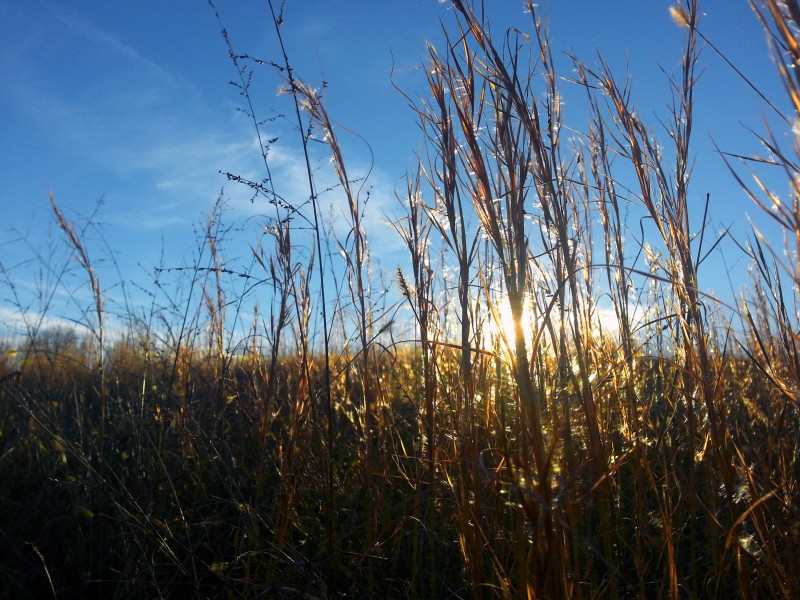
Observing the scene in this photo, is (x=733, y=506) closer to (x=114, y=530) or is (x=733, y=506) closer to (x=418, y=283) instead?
(x=418, y=283)

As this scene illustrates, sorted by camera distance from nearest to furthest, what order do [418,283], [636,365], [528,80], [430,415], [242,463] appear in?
1. [528,80]
2. [430,415]
3. [418,283]
4. [636,365]
5. [242,463]

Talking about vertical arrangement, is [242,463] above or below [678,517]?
above

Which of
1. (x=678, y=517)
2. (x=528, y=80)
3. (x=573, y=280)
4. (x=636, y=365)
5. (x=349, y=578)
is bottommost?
(x=349, y=578)

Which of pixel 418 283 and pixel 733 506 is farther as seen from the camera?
pixel 418 283

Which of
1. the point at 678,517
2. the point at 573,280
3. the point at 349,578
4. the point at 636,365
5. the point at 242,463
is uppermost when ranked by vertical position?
the point at 573,280

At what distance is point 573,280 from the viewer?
5.77ft

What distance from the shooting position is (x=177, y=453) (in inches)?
115

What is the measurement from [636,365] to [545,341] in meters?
0.61

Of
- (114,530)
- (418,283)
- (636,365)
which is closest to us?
(418,283)

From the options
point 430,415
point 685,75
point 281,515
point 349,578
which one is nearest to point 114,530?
point 281,515

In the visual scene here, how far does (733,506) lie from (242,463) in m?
2.01

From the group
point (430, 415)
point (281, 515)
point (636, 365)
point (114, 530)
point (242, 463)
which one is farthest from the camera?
point (242, 463)

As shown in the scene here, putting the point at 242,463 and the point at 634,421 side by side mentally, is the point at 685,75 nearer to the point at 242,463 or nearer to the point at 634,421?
the point at 634,421

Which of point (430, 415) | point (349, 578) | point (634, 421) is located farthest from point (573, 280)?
point (349, 578)
